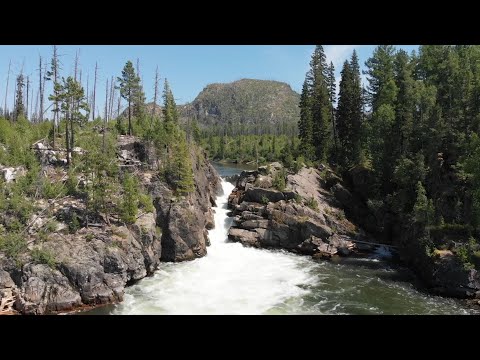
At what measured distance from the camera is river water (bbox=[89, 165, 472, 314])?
79.7ft

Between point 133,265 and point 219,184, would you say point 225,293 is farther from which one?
point 219,184

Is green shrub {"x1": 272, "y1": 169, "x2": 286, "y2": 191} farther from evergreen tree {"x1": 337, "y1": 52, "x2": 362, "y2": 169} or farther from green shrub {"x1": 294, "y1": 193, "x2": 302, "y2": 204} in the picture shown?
evergreen tree {"x1": 337, "y1": 52, "x2": 362, "y2": 169}

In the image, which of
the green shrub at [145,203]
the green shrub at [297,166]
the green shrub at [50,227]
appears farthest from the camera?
the green shrub at [297,166]

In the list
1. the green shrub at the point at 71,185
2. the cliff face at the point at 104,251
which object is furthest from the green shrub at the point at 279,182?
the green shrub at the point at 71,185

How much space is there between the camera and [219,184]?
49.6m

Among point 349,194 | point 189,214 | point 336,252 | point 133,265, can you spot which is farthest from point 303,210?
point 133,265

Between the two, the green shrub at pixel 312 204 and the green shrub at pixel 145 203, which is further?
the green shrub at pixel 312 204

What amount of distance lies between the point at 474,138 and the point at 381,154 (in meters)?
12.1

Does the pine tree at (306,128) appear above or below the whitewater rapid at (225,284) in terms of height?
above

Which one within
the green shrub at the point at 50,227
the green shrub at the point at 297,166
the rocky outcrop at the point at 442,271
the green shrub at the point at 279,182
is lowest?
the rocky outcrop at the point at 442,271

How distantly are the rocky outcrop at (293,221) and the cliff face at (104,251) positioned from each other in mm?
4244

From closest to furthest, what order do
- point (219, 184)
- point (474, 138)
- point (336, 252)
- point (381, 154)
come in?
point (474, 138) → point (336, 252) → point (381, 154) → point (219, 184)

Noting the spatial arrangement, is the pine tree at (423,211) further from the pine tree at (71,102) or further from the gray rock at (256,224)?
the pine tree at (71,102)

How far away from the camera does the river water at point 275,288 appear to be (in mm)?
24281
